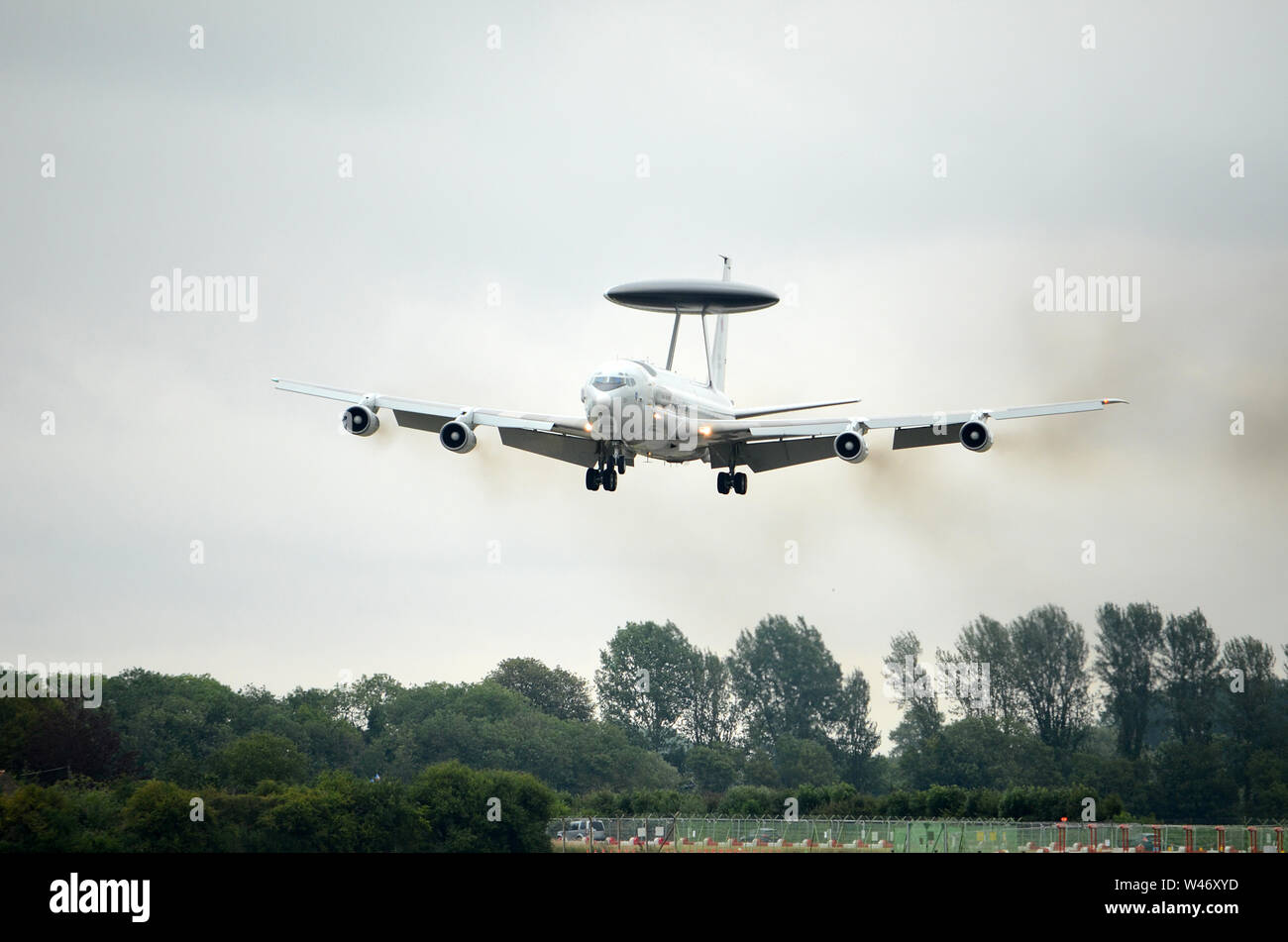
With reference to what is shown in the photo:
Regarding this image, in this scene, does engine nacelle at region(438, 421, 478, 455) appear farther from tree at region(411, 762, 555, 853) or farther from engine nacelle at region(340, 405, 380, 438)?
tree at region(411, 762, 555, 853)

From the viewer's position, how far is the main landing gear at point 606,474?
74.6 m

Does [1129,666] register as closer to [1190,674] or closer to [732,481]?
[1190,674]

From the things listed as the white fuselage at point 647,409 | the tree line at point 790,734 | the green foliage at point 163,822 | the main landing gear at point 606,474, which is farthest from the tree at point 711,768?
the white fuselage at point 647,409

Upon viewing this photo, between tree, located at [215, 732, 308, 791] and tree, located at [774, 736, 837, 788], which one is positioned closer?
tree, located at [215, 732, 308, 791]

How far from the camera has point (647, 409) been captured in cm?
6906

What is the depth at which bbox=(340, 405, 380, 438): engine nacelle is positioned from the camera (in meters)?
71.1

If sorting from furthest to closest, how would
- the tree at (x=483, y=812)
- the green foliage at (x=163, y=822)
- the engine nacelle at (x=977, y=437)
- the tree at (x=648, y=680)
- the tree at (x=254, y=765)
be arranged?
1. the tree at (x=648, y=680)
2. the tree at (x=254, y=765)
3. the tree at (x=483, y=812)
4. the green foliage at (x=163, y=822)
5. the engine nacelle at (x=977, y=437)

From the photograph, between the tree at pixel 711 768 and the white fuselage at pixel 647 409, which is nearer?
the white fuselage at pixel 647 409

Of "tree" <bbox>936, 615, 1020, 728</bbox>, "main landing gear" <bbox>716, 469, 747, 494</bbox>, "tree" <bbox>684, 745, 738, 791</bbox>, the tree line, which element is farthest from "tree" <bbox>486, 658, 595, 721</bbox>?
"main landing gear" <bbox>716, 469, 747, 494</bbox>

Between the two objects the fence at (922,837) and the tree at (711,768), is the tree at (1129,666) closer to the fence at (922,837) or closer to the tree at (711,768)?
the fence at (922,837)

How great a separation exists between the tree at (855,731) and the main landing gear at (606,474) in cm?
4874

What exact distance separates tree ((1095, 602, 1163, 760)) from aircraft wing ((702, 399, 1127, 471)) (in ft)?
115

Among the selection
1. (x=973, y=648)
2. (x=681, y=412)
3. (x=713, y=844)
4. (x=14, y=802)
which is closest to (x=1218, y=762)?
(x=973, y=648)

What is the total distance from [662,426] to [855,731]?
5719cm
